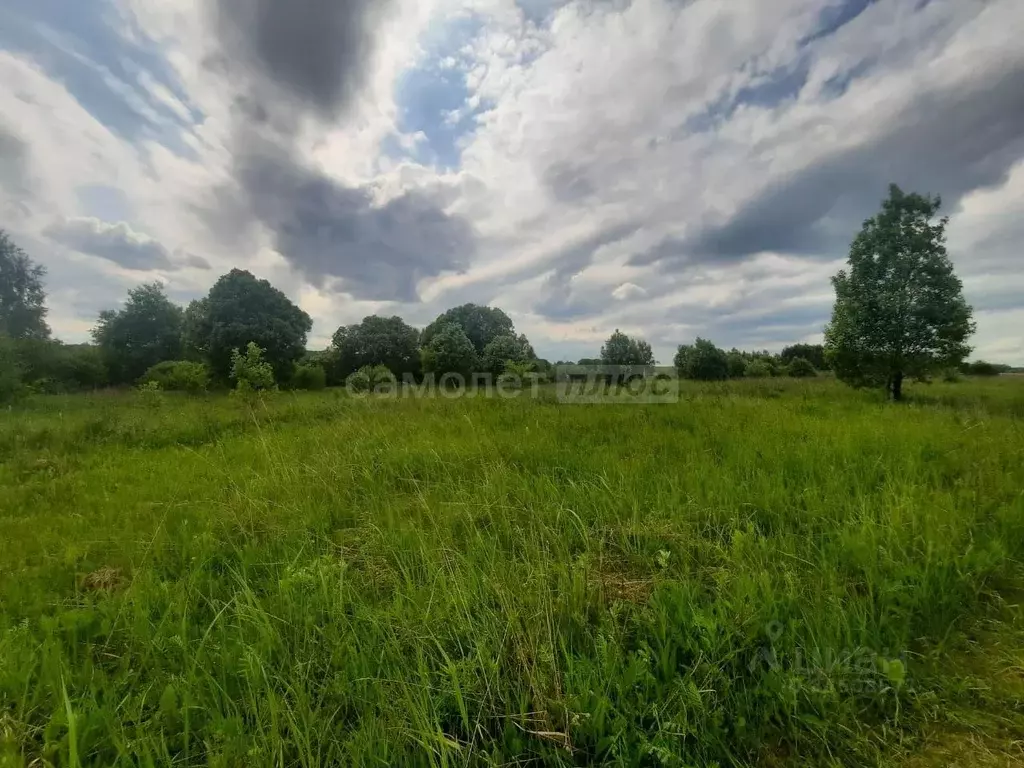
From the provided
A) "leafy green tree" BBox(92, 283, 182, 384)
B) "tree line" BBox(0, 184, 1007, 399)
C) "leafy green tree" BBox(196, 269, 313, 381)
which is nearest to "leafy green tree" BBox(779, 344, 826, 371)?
"tree line" BBox(0, 184, 1007, 399)

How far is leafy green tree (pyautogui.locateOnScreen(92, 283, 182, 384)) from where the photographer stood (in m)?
25.5

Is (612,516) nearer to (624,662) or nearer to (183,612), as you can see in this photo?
(624,662)

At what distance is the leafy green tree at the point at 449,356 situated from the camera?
2823 cm

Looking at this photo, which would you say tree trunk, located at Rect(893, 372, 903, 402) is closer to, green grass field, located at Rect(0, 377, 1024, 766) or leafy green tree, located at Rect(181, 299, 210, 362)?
green grass field, located at Rect(0, 377, 1024, 766)

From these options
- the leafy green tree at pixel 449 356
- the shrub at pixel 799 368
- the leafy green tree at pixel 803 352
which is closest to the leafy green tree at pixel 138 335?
the leafy green tree at pixel 449 356

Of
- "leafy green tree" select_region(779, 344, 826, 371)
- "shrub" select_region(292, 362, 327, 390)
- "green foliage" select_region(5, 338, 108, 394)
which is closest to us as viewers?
"green foliage" select_region(5, 338, 108, 394)

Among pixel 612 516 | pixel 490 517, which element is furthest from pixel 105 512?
pixel 612 516

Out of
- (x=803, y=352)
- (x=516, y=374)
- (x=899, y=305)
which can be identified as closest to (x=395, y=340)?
(x=516, y=374)

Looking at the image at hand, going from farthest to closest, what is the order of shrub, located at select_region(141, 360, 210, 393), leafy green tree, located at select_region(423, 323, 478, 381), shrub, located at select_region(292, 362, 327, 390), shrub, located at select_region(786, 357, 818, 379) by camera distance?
shrub, located at select_region(786, 357, 818, 379) → leafy green tree, located at select_region(423, 323, 478, 381) → shrub, located at select_region(292, 362, 327, 390) → shrub, located at select_region(141, 360, 210, 393)

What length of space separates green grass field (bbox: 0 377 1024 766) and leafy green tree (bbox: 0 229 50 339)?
40637 millimetres

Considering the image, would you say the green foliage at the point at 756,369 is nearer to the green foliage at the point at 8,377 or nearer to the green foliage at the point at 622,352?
the green foliage at the point at 622,352

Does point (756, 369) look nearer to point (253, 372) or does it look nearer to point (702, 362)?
point (702, 362)

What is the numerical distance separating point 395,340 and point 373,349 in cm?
197

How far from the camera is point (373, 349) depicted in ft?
109
